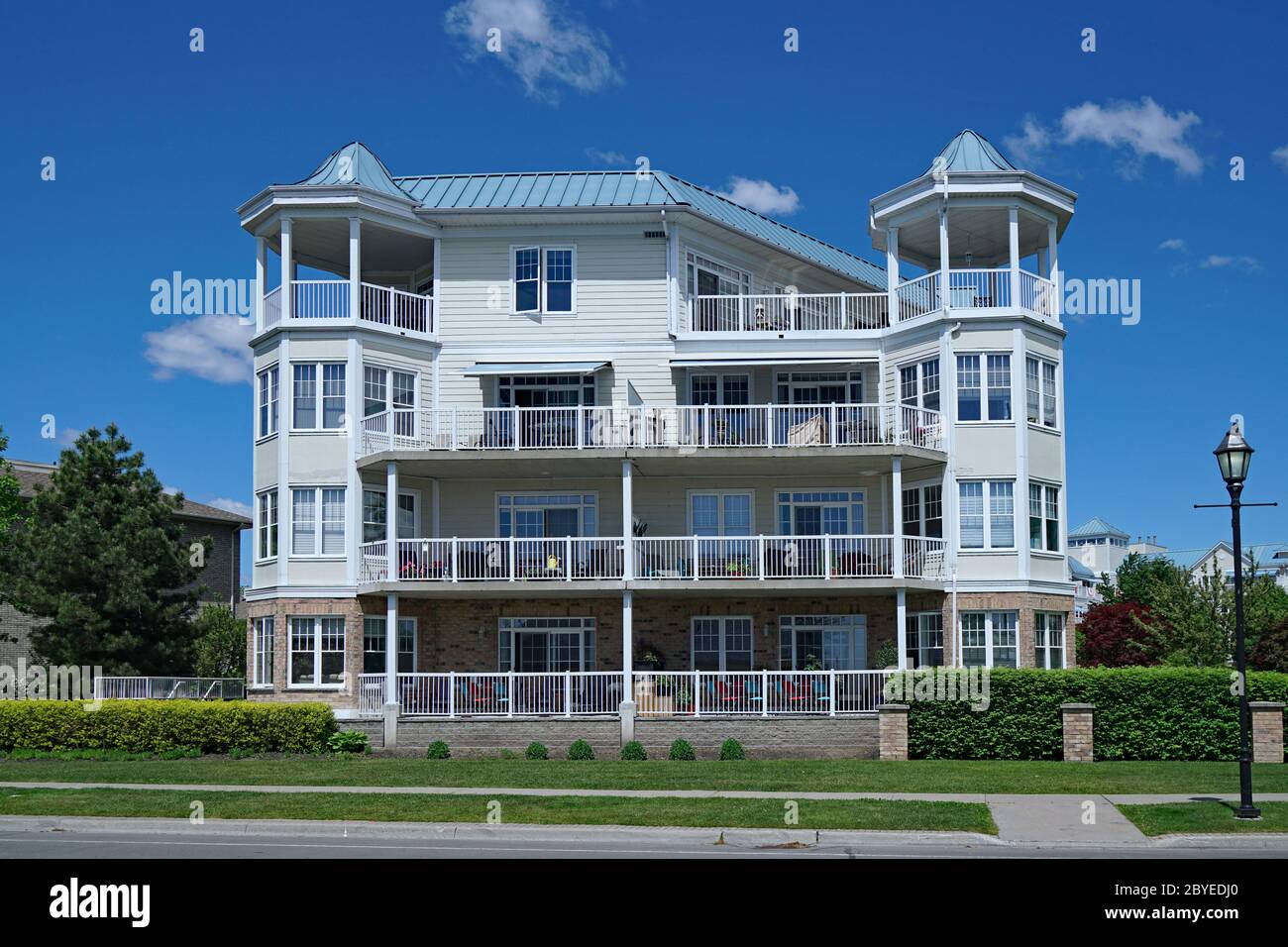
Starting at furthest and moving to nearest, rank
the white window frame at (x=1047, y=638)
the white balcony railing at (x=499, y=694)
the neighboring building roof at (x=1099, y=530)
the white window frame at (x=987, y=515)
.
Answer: the neighboring building roof at (x=1099, y=530), the white window frame at (x=1047, y=638), the white window frame at (x=987, y=515), the white balcony railing at (x=499, y=694)

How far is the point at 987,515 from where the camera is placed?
33.4 meters

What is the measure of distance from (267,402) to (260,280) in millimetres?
2874

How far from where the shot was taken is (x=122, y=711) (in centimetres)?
3042

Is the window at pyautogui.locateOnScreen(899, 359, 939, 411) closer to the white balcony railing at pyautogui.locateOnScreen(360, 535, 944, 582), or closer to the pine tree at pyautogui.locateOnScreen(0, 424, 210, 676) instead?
the white balcony railing at pyautogui.locateOnScreen(360, 535, 944, 582)

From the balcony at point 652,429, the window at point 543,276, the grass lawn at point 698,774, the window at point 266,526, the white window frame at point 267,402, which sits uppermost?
the window at point 543,276

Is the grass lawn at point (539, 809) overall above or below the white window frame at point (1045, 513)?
below

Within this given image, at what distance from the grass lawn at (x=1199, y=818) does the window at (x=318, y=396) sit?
67.1 ft

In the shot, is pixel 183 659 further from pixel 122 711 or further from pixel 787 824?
pixel 787 824

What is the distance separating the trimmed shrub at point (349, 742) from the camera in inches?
1200

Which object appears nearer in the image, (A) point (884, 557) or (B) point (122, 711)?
(B) point (122, 711)

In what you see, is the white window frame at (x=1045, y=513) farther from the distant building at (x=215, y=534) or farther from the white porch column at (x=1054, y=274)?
the distant building at (x=215, y=534)

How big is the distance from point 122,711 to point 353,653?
510cm

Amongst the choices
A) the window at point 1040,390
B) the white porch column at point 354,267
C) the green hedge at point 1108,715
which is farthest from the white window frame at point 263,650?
the window at point 1040,390
